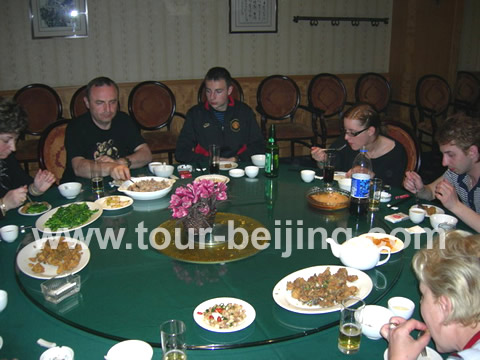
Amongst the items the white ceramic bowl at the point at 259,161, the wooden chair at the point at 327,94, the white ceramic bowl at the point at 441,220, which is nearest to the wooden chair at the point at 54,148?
the white ceramic bowl at the point at 259,161

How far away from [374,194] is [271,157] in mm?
694

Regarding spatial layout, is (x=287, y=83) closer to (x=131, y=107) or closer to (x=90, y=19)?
(x=131, y=107)

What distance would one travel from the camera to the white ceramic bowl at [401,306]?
1.44 m

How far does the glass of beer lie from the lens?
1.31 m

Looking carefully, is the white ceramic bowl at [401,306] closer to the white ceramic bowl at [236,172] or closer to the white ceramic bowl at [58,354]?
the white ceramic bowl at [58,354]

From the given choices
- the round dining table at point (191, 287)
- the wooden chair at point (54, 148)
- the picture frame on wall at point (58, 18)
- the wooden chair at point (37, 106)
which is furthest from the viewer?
the picture frame on wall at point (58, 18)

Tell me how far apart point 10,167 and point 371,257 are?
218 cm

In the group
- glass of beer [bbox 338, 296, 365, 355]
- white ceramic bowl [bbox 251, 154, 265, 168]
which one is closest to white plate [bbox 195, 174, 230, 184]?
white ceramic bowl [bbox 251, 154, 265, 168]

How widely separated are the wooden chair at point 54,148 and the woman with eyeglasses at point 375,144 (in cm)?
178

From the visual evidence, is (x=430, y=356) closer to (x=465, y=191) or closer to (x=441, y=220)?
(x=441, y=220)

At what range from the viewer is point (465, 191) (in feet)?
8.10

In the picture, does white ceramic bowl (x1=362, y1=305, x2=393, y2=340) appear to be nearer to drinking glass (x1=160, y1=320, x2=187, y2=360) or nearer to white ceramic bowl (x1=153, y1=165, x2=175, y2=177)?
drinking glass (x1=160, y1=320, x2=187, y2=360)

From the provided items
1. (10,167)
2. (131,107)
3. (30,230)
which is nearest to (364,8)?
(131,107)

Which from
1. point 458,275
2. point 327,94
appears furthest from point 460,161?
point 327,94
